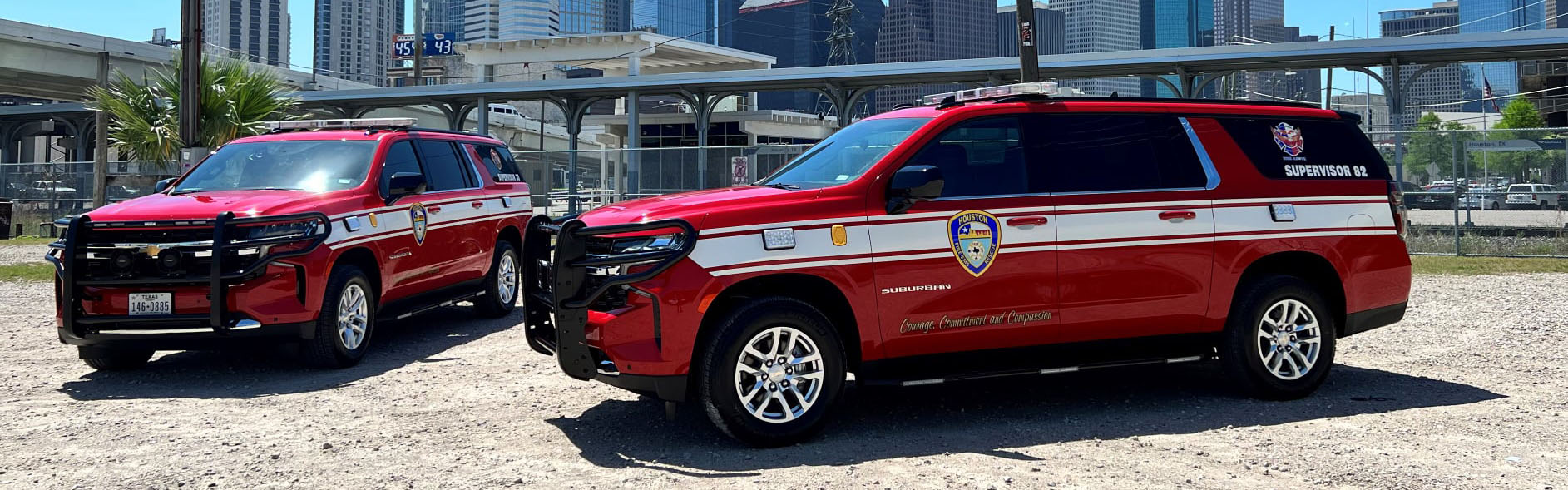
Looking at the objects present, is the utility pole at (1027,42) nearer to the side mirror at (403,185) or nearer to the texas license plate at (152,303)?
the side mirror at (403,185)

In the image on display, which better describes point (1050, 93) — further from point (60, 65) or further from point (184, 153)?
point (60, 65)

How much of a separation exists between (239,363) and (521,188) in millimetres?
3642

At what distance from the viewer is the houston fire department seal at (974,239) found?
6305mm

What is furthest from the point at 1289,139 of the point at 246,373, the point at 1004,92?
the point at 246,373

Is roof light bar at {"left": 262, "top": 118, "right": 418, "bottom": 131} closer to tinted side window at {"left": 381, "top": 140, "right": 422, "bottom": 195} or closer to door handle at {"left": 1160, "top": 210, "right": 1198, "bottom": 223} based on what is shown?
tinted side window at {"left": 381, "top": 140, "right": 422, "bottom": 195}

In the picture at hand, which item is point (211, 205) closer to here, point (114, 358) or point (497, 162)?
point (114, 358)

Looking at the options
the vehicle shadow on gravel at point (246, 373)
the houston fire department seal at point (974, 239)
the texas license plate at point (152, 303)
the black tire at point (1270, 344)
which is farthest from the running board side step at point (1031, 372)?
the texas license plate at point (152, 303)

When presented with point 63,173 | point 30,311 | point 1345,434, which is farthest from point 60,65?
point 1345,434

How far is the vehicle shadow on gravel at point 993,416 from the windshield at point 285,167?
3424 millimetres

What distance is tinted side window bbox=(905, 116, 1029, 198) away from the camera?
254 inches

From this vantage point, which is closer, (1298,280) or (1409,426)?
(1409,426)

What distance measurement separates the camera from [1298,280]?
7125 mm

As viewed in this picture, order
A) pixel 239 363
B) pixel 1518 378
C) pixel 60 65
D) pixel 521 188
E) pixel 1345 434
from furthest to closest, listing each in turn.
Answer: pixel 60 65
pixel 521 188
pixel 239 363
pixel 1518 378
pixel 1345 434

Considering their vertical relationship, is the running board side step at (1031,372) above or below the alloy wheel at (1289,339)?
below
